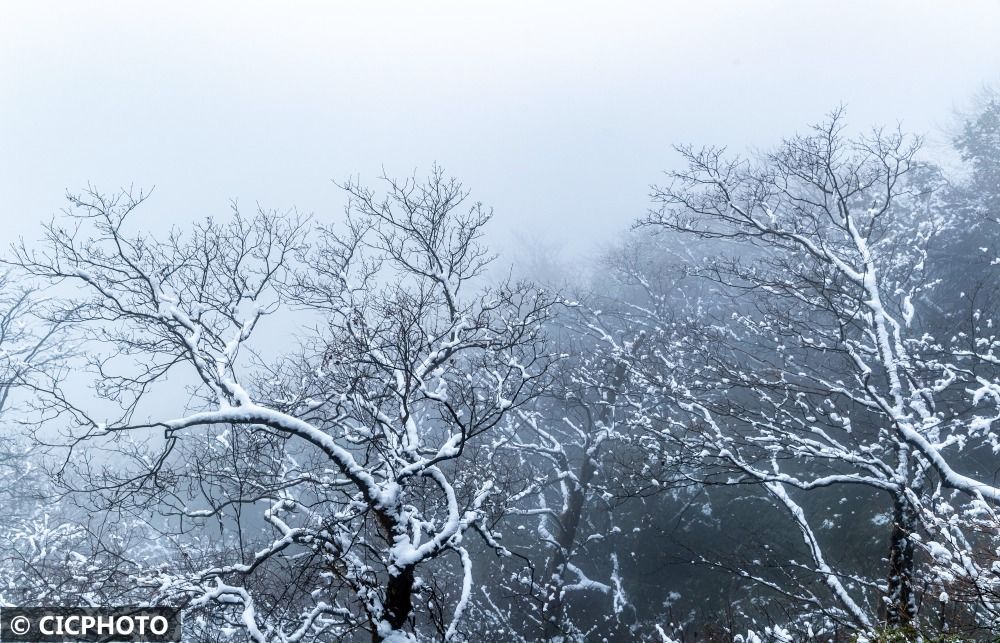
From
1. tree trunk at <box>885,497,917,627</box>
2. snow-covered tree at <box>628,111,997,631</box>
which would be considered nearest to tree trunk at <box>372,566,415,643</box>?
snow-covered tree at <box>628,111,997,631</box>

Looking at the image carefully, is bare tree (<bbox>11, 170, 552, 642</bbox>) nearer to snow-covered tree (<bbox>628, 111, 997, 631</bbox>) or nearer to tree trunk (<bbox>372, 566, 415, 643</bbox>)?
tree trunk (<bbox>372, 566, 415, 643</bbox>)

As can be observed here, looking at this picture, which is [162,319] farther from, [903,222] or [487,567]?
[903,222]

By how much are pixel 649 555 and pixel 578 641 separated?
3.00 m

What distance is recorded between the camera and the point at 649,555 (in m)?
13.9

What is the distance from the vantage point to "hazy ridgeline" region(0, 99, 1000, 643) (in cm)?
598

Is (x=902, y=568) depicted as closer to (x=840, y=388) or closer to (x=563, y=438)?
(x=840, y=388)

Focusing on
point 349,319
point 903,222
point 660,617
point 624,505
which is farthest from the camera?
point 903,222

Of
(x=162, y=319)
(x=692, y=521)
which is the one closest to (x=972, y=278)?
(x=692, y=521)

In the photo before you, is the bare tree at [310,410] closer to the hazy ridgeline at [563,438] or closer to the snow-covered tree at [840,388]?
the hazy ridgeline at [563,438]

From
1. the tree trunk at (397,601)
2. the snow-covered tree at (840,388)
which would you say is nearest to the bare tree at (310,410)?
the tree trunk at (397,601)

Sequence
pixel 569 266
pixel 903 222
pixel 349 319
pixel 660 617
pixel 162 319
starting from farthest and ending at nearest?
1. pixel 569 266
2. pixel 903 222
3. pixel 660 617
4. pixel 349 319
5. pixel 162 319

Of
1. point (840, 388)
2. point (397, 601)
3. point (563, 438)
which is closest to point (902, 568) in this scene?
point (840, 388)

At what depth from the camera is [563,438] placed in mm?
20875

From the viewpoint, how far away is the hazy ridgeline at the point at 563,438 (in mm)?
5984
